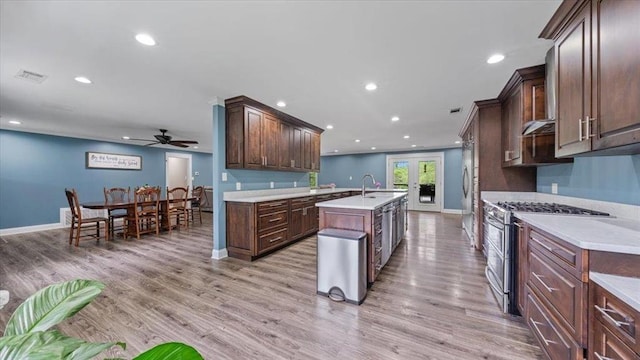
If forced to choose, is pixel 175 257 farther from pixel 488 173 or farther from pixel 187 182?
pixel 187 182

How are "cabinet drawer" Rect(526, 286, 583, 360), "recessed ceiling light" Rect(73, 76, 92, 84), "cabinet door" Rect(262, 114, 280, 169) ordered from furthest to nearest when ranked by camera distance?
"cabinet door" Rect(262, 114, 280, 169)
"recessed ceiling light" Rect(73, 76, 92, 84)
"cabinet drawer" Rect(526, 286, 583, 360)

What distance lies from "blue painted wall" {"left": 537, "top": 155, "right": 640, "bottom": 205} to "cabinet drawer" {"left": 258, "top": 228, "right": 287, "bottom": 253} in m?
3.56

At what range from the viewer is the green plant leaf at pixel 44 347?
541 millimetres

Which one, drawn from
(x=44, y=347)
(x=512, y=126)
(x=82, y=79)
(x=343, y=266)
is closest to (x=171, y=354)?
(x=44, y=347)

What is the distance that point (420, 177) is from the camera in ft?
28.1

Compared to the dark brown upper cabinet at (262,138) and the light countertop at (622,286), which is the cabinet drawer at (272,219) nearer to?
the dark brown upper cabinet at (262,138)

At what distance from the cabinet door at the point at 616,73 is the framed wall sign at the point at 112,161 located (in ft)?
29.7

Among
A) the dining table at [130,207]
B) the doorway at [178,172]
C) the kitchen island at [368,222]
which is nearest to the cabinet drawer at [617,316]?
the kitchen island at [368,222]

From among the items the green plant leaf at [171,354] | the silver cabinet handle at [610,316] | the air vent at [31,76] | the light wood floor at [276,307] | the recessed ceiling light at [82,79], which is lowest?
the light wood floor at [276,307]

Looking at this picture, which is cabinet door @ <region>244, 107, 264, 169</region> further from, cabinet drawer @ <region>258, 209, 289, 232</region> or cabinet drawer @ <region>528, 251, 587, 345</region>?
cabinet drawer @ <region>528, 251, 587, 345</region>

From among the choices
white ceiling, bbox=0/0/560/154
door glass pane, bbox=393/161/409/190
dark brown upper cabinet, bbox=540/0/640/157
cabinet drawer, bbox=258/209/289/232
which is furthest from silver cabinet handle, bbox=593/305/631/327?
door glass pane, bbox=393/161/409/190

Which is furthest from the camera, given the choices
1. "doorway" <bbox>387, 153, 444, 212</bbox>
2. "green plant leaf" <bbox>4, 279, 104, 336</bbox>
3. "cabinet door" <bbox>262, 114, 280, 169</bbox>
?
"doorway" <bbox>387, 153, 444, 212</bbox>

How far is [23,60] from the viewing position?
2371 mm

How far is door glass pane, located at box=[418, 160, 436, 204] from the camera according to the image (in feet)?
27.6
